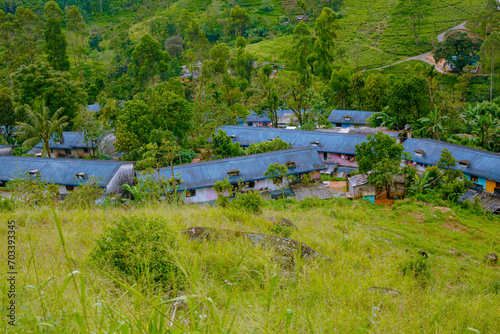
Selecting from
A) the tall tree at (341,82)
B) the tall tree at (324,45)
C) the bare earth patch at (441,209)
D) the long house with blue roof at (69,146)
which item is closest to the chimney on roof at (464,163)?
the bare earth patch at (441,209)

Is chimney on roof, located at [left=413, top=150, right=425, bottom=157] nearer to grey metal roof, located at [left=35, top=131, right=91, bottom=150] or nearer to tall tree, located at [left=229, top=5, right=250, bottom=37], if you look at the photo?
grey metal roof, located at [left=35, top=131, right=91, bottom=150]

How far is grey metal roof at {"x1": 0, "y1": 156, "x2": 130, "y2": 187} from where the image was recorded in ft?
77.4

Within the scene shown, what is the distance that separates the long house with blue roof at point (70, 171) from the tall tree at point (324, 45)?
32.9m

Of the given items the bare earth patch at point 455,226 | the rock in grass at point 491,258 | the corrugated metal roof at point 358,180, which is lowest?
the bare earth patch at point 455,226

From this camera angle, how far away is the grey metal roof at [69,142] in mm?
34500

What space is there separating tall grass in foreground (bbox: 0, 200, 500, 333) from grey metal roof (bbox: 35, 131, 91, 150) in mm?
28974

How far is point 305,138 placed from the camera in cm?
3225

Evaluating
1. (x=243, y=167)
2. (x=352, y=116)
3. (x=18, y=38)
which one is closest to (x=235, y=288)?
(x=243, y=167)

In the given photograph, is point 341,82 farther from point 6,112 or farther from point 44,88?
point 6,112

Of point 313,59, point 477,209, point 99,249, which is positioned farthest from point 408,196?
point 313,59

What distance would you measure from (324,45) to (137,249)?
4996cm

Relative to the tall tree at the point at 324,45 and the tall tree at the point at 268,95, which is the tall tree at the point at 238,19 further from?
the tall tree at the point at 268,95

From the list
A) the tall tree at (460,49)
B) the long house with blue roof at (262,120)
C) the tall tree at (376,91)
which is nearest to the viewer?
the tall tree at (376,91)

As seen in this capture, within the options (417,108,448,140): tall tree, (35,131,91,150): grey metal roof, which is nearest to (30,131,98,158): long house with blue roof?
(35,131,91,150): grey metal roof
